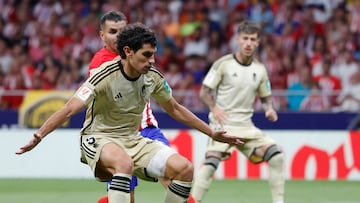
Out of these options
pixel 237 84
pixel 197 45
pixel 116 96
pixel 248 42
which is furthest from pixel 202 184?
pixel 197 45

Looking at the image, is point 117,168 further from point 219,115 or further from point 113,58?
point 219,115

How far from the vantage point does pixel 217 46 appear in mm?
19750

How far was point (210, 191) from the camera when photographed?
13.7 meters

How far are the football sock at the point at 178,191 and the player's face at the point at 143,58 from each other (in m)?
0.98

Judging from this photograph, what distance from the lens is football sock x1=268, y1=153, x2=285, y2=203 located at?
10.8 metres

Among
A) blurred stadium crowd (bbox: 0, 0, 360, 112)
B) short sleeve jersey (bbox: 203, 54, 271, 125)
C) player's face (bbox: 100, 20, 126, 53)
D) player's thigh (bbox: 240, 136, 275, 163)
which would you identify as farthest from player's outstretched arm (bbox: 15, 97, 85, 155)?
blurred stadium crowd (bbox: 0, 0, 360, 112)

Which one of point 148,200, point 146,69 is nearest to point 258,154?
point 148,200

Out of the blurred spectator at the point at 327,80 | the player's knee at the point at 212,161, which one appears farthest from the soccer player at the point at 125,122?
the blurred spectator at the point at 327,80

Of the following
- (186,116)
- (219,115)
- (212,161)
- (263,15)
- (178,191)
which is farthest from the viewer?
(263,15)

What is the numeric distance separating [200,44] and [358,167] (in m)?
5.20

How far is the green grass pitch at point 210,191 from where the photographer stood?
12250 mm

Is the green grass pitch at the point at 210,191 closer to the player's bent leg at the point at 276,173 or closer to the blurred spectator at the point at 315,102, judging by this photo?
the player's bent leg at the point at 276,173

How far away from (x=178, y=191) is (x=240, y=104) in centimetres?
384

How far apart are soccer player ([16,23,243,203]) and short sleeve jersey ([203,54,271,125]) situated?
3.33 meters
